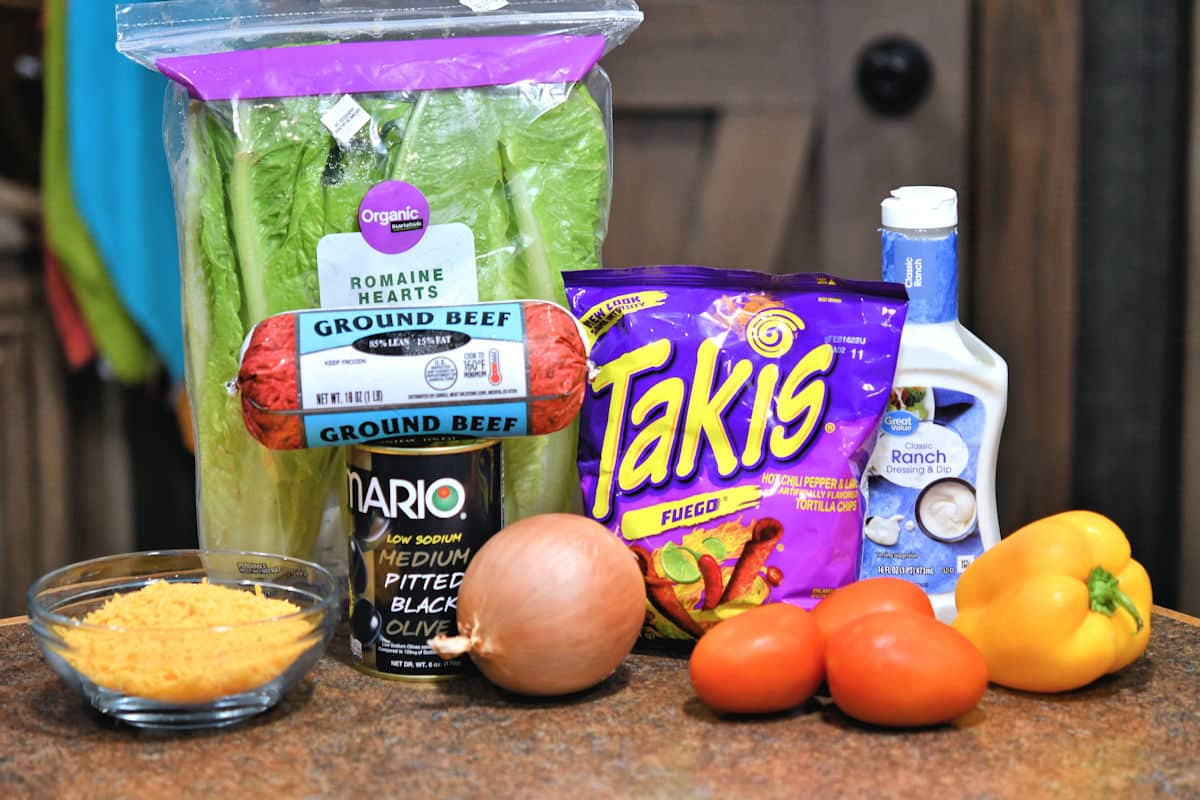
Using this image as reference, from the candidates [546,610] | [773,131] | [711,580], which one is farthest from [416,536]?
[773,131]

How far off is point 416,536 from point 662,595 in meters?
0.18

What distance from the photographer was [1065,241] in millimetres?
1815

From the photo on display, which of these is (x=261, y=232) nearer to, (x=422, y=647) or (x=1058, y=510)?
(x=422, y=647)

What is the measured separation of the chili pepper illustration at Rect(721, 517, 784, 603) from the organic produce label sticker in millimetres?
275

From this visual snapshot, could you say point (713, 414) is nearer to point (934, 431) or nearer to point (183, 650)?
point (934, 431)

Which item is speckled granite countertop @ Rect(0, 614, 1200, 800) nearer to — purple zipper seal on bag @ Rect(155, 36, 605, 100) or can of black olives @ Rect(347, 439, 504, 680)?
can of black olives @ Rect(347, 439, 504, 680)

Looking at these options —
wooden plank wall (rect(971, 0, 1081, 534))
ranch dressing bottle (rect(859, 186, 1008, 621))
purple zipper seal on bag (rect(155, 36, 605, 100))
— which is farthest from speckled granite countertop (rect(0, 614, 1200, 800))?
wooden plank wall (rect(971, 0, 1081, 534))

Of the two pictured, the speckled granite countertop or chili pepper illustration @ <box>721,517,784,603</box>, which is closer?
the speckled granite countertop

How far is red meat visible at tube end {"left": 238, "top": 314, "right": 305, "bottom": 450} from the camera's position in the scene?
84 cm

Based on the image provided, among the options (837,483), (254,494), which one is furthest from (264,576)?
(837,483)

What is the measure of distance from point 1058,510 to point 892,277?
105cm

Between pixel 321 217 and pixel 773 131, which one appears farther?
pixel 773 131

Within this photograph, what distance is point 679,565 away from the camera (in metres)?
0.94

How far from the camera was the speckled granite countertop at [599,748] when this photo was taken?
2.43 feet
